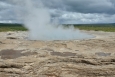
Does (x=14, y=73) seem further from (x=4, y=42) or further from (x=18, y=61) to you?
(x=4, y=42)

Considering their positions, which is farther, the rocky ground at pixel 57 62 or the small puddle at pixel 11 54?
the small puddle at pixel 11 54

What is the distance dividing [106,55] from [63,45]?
14.5 feet

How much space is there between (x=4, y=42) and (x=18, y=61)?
717cm

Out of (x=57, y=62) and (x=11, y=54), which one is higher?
(x=11, y=54)

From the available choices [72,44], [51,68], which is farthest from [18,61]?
[72,44]

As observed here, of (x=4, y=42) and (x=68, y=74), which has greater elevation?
(x=4, y=42)

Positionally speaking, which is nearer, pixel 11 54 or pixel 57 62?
pixel 57 62

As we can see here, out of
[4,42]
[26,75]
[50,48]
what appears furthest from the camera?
[4,42]

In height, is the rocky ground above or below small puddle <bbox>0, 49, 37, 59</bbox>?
below

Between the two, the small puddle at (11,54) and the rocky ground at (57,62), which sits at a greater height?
the small puddle at (11,54)

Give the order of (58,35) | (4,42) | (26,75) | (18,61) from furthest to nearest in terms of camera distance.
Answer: (58,35) < (4,42) < (18,61) < (26,75)

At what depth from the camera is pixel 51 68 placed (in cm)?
1427

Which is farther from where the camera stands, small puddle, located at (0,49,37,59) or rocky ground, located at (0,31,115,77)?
small puddle, located at (0,49,37,59)

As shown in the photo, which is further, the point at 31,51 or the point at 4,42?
the point at 4,42
